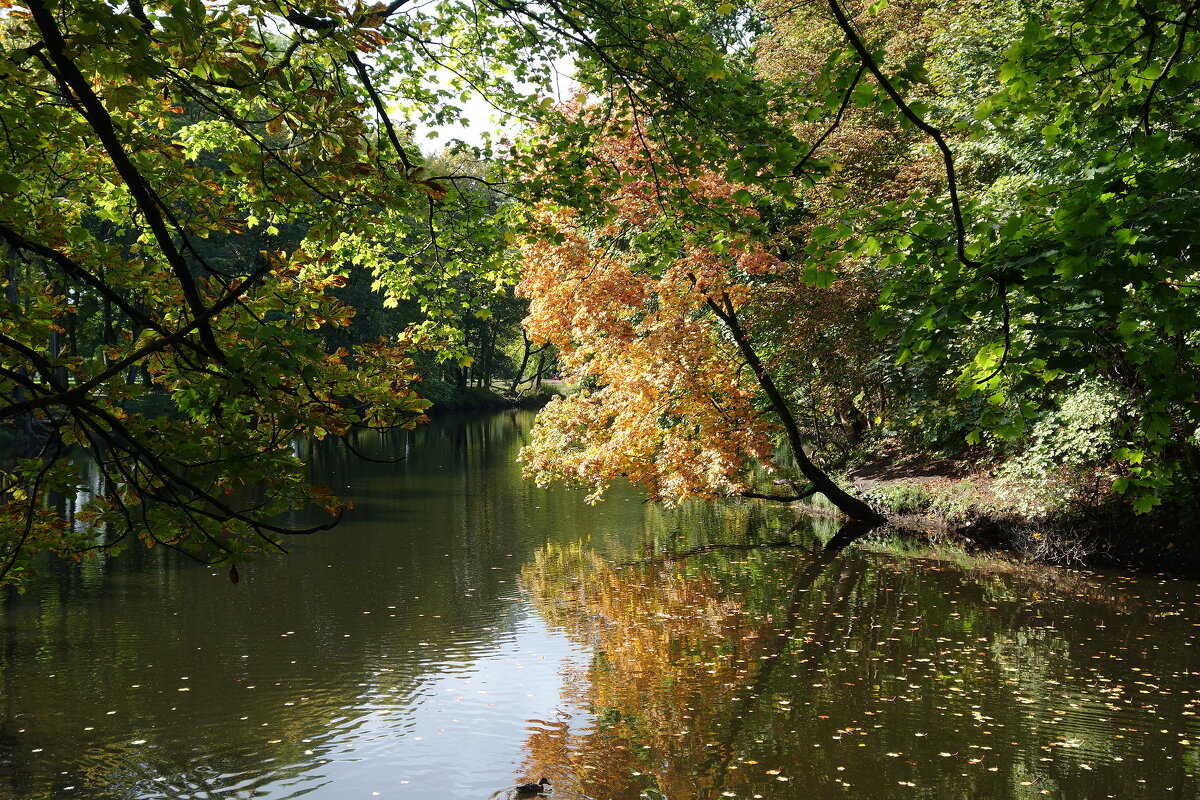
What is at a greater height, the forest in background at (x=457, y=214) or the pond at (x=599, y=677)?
the forest in background at (x=457, y=214)

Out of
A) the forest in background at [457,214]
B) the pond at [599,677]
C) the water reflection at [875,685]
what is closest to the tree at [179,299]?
the forest in background at [457,214]

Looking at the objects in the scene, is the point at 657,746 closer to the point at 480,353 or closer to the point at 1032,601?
the point at 1032,601

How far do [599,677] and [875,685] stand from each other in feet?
8.26

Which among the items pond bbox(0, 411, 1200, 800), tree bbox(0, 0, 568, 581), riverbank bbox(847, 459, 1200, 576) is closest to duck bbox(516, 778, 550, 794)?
pond bbox(0, 411, 1200, 800)

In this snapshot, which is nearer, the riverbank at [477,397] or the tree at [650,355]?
the tree at [650,355]

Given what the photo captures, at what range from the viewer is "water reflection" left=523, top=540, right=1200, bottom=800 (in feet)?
19.4

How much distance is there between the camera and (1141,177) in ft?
11.9

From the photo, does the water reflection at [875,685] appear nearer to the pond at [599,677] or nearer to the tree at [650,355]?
the pond at [599,677]

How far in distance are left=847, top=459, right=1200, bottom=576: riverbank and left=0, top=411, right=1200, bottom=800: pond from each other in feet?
2.36

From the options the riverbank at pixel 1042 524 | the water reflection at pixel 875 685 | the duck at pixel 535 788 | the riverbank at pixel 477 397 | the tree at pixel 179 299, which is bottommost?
the duck at pixel 535 788

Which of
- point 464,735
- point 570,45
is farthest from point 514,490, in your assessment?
point 570,45

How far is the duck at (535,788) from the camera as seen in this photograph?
Answer: 18.8 ft

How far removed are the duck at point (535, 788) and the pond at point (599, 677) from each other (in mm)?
80

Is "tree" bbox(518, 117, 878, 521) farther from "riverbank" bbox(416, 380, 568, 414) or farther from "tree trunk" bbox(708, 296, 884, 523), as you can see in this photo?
"riverbank" bbox(416, 380, 568, 414)
